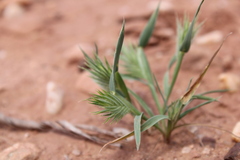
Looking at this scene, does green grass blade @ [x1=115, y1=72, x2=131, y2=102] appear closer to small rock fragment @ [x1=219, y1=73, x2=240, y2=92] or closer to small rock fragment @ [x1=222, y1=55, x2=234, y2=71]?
small rock fragment @ [x1=219, y1=73, x2=240, y2=92]

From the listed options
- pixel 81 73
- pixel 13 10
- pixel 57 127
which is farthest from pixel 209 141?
pixel 13 10

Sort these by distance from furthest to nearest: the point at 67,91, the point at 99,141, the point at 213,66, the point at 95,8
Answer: the point at 95,8 < the point at 213,66 < the point at 67,91 < the point at 99,141

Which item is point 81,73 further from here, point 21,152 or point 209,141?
point 209,141

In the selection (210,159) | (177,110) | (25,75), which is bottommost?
(25,75)

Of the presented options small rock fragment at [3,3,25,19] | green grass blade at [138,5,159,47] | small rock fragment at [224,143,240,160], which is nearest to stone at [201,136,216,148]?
small rock fragment at [224,143,240,160]

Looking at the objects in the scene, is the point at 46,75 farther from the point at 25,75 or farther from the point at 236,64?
the point at 236,64

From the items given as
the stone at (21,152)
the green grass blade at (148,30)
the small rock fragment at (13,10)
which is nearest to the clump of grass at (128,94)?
the green grass blade at (148,30)

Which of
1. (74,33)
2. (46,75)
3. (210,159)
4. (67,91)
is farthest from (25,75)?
(210,159)
